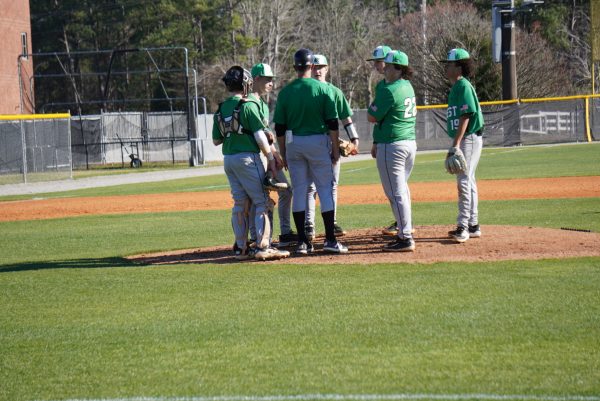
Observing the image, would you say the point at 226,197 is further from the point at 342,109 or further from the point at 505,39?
the point at 505,39

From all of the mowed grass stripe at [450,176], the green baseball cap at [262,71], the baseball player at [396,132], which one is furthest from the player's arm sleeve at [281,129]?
the mowed grass stripe at [450,176]

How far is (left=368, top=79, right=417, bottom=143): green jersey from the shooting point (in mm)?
9727

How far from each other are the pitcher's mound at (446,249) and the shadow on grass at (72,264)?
0.23 m

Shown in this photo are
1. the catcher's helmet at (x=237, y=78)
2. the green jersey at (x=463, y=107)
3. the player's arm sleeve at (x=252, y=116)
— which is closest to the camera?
the player's arm sleeve at (x=252, y=116)

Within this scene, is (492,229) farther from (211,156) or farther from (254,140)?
(211,156)

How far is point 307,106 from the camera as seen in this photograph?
968cm

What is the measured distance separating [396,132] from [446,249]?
1.41 meters

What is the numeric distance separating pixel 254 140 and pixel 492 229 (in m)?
3.49

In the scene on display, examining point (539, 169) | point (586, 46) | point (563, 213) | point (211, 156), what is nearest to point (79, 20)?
point (211, 156)

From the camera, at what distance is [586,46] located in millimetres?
62094

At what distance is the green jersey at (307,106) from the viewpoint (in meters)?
9.70

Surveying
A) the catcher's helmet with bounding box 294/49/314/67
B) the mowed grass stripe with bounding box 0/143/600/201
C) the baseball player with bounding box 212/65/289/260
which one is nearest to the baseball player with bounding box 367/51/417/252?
the catcher's helmet with bounding box 294/49/314/67

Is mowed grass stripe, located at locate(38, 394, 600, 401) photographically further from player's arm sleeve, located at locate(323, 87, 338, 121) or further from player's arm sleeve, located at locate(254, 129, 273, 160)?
player's arm sleeve, located at locate(323, 87, 338, 121)

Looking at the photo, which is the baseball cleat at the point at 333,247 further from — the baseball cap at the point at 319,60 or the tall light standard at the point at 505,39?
the tall light standard at the point at 505,39
